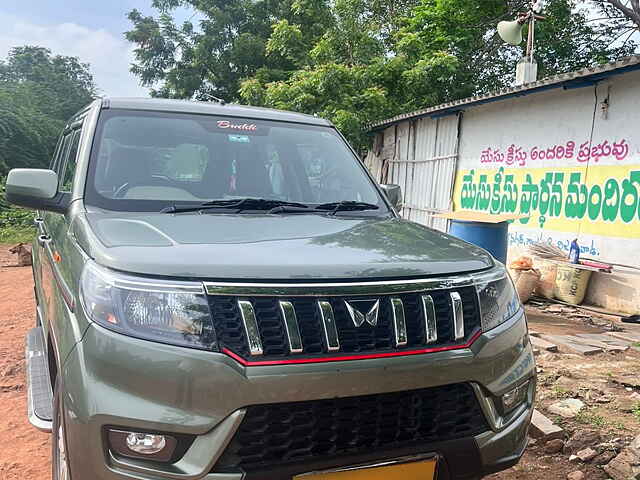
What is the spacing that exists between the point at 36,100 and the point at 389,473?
27637mm

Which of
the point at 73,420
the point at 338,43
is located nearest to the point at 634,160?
the point at 73,420

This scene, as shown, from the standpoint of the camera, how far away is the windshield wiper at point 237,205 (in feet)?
7.68

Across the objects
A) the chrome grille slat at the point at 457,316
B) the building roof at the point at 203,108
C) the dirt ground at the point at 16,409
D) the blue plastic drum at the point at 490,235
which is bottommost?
the dirt ground at the point at 16,409

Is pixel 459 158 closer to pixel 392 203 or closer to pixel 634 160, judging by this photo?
pixel 634 160

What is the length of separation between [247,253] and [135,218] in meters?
0.67

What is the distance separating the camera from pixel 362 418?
1679 mm

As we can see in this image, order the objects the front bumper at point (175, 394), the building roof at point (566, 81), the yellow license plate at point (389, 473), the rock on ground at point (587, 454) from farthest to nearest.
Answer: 1. the building roof at point (566, 81)
2. the rock on ground at point (587, 454)
3. the yellow license plate at point (389, 473)
4. the front bumper at point (175, 394)

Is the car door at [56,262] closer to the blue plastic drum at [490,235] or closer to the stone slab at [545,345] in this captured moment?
the stone slab at [545,345]

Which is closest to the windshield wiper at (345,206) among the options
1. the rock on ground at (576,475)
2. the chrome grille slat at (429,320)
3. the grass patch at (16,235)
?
the chrome grille slat at (429,320)

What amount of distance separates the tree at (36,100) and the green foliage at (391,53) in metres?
7.81

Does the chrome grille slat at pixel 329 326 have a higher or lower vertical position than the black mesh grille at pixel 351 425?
higher

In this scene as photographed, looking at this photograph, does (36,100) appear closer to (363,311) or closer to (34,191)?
(34,191)

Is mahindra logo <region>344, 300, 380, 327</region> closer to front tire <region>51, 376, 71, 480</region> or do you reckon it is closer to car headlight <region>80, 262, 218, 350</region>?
car headlight <region>80, 262, 218, 350</region>

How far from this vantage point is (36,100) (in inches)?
968
